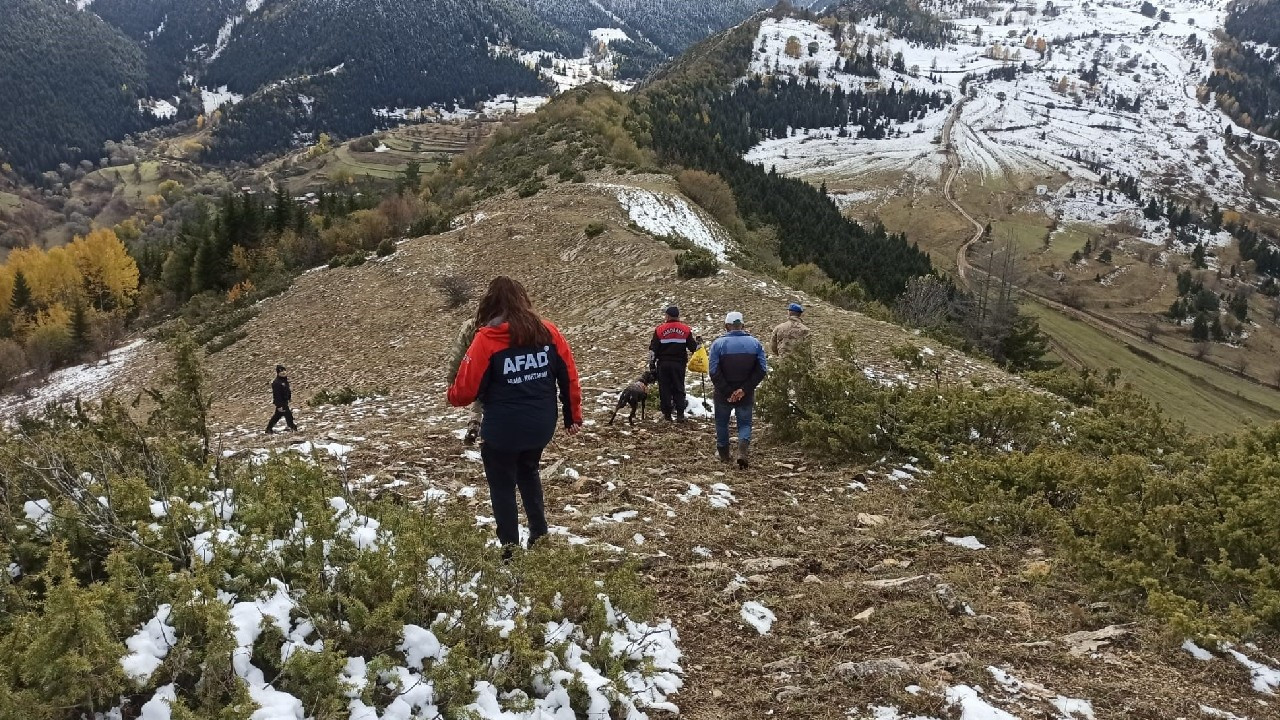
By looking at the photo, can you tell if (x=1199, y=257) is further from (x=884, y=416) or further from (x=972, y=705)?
(x=972, y=705)

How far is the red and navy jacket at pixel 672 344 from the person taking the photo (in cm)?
1217

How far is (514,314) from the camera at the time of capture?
569cm

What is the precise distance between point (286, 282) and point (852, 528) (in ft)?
103

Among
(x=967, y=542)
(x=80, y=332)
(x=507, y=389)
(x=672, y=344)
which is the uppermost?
(x=507, y=389)

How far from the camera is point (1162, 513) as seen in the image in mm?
6207

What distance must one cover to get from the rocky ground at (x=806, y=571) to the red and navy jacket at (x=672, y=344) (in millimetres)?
1237

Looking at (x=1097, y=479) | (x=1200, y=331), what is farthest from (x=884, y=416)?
(x=1200, y=331)

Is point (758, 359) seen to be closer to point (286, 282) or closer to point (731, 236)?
point (286, 282)

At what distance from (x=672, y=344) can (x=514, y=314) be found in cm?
667

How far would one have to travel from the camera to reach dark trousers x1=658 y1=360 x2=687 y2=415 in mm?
12344

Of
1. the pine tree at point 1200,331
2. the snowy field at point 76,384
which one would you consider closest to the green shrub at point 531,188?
the snowy field at point 76,384

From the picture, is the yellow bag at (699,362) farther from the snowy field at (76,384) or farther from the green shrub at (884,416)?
the snowy field at (76,384)

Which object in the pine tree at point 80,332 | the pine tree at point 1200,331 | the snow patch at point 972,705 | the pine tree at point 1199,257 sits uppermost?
the snow patch at point 972,705

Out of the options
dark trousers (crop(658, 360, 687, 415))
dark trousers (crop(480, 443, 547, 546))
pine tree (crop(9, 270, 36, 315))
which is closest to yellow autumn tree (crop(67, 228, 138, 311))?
pine tree (crop(9, 270, 36, 315))
